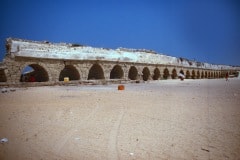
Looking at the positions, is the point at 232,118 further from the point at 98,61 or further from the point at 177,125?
the point at 98,61

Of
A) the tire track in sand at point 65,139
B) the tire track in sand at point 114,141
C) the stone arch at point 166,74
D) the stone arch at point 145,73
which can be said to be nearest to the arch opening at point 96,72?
the stone arch at point 145,73

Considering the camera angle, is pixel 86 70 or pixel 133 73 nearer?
pixel 86 70

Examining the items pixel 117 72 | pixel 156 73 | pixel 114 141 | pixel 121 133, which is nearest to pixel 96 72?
pixel 117 72

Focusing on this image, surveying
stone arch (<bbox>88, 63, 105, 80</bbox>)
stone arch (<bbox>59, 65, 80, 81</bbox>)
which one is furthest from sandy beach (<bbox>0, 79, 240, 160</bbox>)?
stone arch (<bbox>88, 63, 105, 80</bbox>)

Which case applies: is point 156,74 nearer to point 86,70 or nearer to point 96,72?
point 96,72

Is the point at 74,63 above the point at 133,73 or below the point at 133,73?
above

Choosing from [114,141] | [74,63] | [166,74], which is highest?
[74,63]

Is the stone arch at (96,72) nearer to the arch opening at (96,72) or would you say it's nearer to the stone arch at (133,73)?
the arch opening at (96,72)

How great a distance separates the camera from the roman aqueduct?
13.7 meters

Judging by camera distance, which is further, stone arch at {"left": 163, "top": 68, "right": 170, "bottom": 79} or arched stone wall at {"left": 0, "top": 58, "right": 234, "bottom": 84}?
stone arch at {"left": 163, "top": 68, "right": 170, "bottom": 79}

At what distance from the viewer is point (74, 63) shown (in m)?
16.8

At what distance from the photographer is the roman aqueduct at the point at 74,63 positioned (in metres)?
13.7

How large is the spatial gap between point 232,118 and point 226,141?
55.5 inches

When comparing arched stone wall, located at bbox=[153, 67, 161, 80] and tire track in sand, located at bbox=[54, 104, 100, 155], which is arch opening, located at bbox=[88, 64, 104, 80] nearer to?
arched stone wall, located at bbox=[153, 67, 161, 80]
